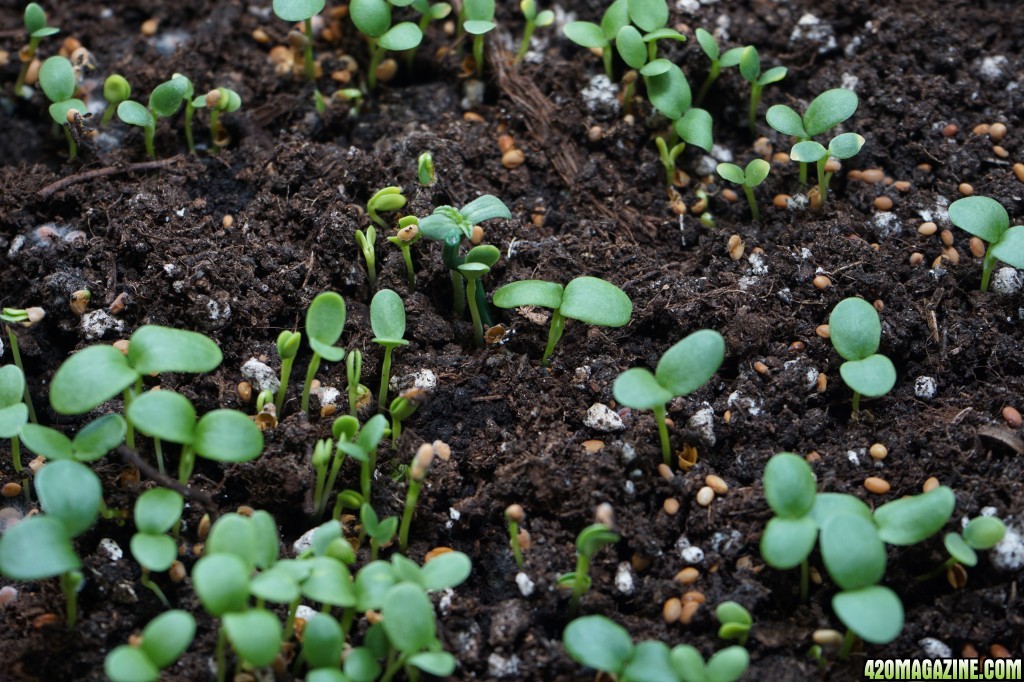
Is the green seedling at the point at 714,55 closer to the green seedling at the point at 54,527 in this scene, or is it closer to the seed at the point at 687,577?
the seed at the point at 687,577

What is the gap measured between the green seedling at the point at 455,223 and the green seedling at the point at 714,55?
1.84 feet

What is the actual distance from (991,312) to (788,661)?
72 centimetres

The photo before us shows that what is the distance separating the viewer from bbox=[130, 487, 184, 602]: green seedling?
1.18 m

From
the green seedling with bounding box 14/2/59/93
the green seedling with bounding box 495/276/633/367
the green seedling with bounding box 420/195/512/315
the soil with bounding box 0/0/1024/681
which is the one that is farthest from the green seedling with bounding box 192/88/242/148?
the green seedling with bounding box 495/276/633/367

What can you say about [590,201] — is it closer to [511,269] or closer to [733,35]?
[511,269]

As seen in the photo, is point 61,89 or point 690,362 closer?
point 690,362

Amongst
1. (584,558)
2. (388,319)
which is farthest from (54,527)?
(584,558)

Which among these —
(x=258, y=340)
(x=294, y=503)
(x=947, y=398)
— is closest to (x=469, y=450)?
(x=294, y=503)

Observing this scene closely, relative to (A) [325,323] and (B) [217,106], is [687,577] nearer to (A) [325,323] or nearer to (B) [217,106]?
(A) [325,323]

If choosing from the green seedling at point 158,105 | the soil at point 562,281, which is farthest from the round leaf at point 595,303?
the green seedling at point 158,105

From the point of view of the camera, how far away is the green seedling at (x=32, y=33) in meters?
1.86

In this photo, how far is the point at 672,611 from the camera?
4.31 ft

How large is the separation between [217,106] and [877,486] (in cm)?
131

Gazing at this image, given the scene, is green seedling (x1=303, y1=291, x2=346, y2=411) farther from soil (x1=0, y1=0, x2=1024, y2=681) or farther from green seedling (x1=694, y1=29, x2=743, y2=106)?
green seedling (x1=694, y1=29, x2=743, y2=106)
